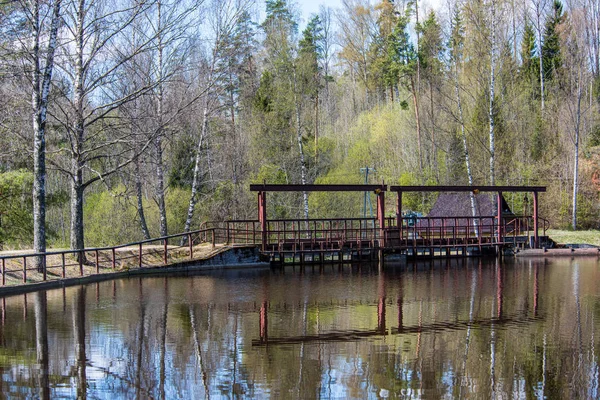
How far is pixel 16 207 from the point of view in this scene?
1017 inches

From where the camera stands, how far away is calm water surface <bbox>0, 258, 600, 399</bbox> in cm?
934

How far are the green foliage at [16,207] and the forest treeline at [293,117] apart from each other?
0.07m

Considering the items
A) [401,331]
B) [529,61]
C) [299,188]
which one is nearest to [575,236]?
[299,188]

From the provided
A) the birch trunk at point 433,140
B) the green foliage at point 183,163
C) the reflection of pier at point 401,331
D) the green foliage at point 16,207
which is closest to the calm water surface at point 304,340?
the reflection of pier at point 401,331

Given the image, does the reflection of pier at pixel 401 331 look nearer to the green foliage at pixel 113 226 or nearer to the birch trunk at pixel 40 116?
the birch trunk at pixel 40 116

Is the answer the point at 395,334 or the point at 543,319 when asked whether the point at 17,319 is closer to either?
the point at 395,334

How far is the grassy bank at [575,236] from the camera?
34812 mm

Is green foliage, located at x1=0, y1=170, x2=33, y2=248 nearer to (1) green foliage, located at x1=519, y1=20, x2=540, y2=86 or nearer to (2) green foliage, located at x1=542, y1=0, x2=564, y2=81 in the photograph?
→ (1) green foliage, located at x1=519, y1=20, x2=540, y2=86

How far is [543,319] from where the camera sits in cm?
1401

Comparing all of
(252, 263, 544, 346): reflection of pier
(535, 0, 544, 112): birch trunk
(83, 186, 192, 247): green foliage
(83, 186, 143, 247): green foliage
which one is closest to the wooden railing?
(252, 263, 544, 346): reflection of pier

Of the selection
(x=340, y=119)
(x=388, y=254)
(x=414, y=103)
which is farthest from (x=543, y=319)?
(x=340, y=119)

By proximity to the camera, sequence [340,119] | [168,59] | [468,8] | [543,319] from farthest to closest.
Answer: [340,119], [468,8], [168,59], [543,319]

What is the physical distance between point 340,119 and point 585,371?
152ft

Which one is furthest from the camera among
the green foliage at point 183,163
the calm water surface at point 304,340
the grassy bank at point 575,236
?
the grassy bank at point 575,236
